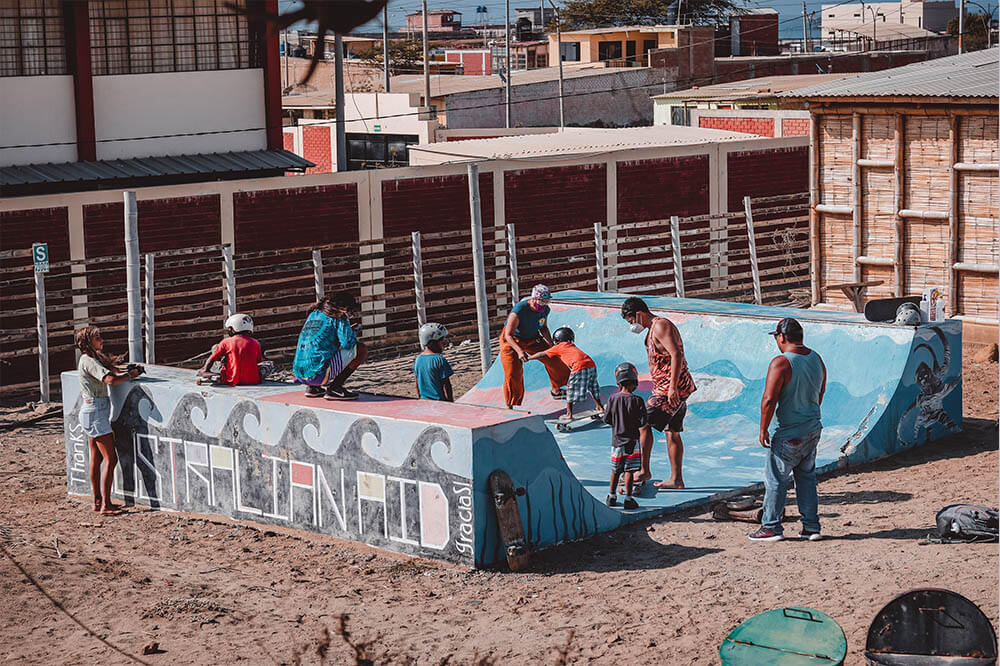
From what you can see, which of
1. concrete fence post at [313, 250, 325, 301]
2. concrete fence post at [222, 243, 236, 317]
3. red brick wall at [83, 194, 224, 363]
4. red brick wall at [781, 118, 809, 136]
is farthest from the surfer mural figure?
→ red brick wall at [781, 118, 809, 136]

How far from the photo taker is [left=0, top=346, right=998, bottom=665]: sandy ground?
8453 mm

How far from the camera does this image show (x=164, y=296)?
18.8 meters

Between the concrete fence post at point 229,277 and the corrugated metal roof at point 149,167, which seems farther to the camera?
the corrugated metal roof at point 149,167

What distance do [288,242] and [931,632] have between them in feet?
49.4

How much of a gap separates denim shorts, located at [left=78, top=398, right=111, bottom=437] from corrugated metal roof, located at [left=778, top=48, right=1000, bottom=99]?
1126cm

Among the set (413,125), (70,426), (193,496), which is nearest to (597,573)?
(193,496)

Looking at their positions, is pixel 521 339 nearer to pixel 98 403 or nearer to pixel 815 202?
pixel 98 403

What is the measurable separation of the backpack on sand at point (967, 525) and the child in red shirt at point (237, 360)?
5.76 meters

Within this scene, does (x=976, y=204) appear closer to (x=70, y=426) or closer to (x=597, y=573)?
(x=597, y=573)

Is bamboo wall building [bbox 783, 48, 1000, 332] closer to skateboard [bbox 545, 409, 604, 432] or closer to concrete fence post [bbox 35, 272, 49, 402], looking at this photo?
skateboard [bbox 545, 409, 604, 432]

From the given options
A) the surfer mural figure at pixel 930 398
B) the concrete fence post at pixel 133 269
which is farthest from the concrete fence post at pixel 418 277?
the surfer mural figure at pixel 930 398

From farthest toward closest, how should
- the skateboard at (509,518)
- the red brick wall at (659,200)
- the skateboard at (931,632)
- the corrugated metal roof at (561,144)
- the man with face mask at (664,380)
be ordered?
the corrugated metal roof at (561,144) < the red brick wall at (659,200) < the man with face mask at (664,380) < the skateboard at (509,518) < the skateboard at (931,632)

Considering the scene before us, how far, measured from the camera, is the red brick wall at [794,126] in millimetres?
33656

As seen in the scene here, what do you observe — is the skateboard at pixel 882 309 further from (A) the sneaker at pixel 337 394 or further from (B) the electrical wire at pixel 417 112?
(A) the sneaker at pixel 337 394
